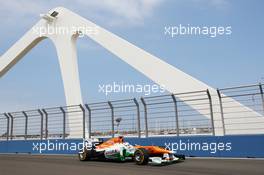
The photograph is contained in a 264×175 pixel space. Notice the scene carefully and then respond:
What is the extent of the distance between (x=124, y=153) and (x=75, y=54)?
1545cm

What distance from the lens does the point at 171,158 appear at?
7.99 metres

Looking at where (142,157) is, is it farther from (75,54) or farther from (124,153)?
(75,54)

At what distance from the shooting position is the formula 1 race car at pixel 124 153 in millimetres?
8008

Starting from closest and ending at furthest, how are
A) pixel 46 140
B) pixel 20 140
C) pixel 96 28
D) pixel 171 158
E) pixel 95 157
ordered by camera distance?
pixel 171 158 → pixel 95 157 → pixel 46 140 → pixel 20 140 → pixel 96 28

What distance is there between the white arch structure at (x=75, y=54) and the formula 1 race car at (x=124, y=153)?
4.56 meters

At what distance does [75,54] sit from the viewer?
23.4 meters

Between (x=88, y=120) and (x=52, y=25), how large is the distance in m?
13.3

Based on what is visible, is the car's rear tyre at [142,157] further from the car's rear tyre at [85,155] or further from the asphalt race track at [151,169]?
the car's rear tyre at [85,155]

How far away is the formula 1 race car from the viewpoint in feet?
26.3

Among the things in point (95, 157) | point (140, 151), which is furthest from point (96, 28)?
point (140, 151)

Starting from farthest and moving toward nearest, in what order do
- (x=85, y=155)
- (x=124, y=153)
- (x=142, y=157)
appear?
(x=85, y=155)
(x=124, y=153)
(x=142, y=157)

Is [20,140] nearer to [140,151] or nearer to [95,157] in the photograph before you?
[95,157]
